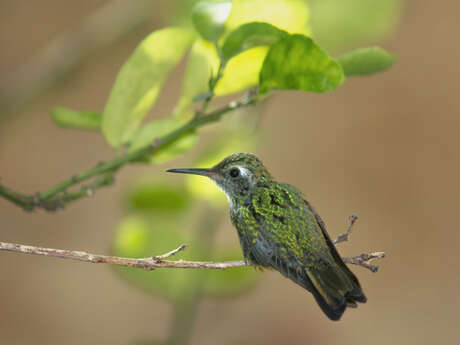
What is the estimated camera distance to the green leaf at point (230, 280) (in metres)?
1.16

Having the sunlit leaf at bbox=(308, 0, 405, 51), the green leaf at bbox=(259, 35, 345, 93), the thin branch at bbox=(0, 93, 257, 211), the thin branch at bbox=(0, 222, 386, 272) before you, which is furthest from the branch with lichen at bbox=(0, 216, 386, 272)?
the sunlit leaf at bbox=(308, 0, 405, 51)

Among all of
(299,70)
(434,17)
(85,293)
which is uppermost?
(434,17)

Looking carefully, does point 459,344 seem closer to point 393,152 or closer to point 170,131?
point 393,152

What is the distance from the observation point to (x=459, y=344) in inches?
101

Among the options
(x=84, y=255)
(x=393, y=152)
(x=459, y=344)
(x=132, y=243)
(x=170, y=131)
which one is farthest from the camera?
(x=393, y=152)

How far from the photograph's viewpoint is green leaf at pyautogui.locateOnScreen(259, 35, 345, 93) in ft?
2.12

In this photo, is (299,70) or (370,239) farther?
(370,239)

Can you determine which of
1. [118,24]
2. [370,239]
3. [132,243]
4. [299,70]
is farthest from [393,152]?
[299,70]

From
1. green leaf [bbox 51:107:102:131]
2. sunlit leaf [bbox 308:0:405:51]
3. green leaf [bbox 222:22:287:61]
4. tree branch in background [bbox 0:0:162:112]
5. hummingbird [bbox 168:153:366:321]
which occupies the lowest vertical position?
hummingbird [bbox 168:153:366:321]

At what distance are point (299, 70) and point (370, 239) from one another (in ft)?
6.90

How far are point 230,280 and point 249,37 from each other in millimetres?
602

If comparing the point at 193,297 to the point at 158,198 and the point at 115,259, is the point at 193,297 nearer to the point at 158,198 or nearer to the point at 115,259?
the point at 158,198

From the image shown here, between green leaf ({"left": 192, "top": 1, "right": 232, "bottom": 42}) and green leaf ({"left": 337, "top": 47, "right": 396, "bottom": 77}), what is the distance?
0.49ft

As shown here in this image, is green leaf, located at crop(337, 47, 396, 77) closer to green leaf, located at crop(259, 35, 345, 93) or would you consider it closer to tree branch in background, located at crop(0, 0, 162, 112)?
green leaf, located at crop(259, 35, 345, 93)
